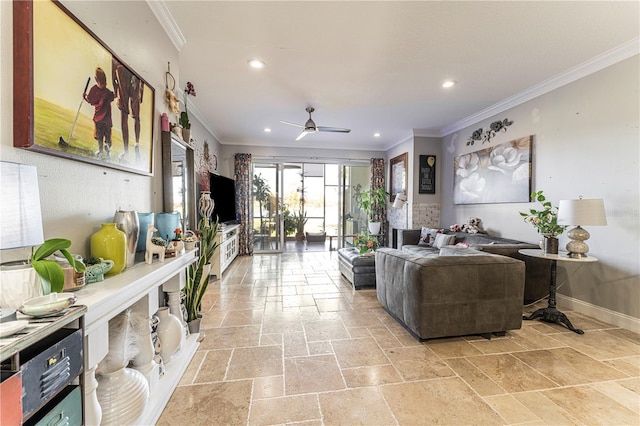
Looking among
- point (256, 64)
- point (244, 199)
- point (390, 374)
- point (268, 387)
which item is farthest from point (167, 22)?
point (244, 199)

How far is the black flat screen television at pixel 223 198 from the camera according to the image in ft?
16.6

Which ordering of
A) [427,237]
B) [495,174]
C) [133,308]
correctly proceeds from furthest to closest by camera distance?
[427,237] < [495,174] < [133,308]

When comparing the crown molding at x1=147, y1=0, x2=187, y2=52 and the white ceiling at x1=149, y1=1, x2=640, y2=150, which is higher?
the white ceiling at x1=149, y1=1, x2=640, y2=150

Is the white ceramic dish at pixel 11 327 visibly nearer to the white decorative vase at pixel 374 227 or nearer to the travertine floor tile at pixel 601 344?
the travertine floor tile at pixel 601 344

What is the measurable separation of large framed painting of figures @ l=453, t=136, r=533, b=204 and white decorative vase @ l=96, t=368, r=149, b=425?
450 cm

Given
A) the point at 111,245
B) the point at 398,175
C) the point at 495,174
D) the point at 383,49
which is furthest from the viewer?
the point at 398,175

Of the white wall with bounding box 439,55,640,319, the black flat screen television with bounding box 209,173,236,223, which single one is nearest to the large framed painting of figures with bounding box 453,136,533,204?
the white wall with bounding box 439,55,640,319

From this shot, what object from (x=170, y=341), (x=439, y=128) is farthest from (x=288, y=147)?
(x=170, y=341)

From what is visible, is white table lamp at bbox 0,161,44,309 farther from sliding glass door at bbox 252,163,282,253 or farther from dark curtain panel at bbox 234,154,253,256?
sliding glass door at bbox 252,163,282,253

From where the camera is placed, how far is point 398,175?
646 centimetres

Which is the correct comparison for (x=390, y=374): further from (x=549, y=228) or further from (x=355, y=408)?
(x=549, y=228)

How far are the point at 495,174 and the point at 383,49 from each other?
283 centimetres

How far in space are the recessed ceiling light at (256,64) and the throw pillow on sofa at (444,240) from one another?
3691 mm

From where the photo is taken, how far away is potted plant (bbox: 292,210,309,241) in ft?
29.4
